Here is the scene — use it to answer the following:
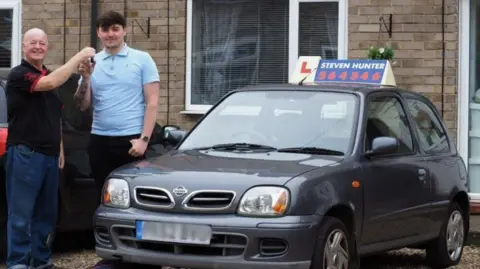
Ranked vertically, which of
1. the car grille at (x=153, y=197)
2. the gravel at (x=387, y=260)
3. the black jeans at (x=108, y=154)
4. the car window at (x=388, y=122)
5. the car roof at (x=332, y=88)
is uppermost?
the car roof at (x=332, y=88)

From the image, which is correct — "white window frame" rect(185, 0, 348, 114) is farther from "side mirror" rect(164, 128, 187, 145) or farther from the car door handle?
"side mirror" rect(164, 128, 187, 145)

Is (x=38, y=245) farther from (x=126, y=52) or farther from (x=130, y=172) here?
(x=126, y=52)

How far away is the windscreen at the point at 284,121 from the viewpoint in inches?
256

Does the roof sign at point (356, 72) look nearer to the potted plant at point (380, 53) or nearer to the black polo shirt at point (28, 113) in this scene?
the potted plant at point (380, 53)

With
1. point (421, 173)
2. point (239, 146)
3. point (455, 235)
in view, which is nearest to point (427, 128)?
point (421, 173)

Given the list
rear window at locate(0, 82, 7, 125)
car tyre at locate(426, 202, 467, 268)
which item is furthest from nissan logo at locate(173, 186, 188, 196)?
car tyre at locate(426, 202, 467, 268)

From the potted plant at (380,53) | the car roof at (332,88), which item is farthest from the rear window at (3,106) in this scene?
the potted plant at (380,53)

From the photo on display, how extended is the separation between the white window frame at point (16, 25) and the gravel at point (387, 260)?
4.66 metres

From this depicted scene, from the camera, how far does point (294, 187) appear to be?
18.3 feet

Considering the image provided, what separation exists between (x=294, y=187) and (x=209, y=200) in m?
0.52

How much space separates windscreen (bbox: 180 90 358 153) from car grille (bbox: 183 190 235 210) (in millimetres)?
968

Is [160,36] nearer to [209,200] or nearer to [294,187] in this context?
[209,200]

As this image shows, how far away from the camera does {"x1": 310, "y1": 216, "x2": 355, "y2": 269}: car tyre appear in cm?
563

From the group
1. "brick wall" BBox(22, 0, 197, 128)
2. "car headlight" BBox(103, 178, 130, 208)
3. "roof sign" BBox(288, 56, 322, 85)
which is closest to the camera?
"car headlight" BBox(103, 178, 130, 208)
